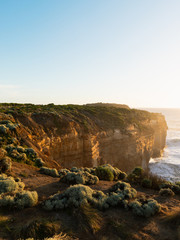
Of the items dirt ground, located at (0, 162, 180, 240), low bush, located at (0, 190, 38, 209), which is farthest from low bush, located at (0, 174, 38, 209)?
dirt ground, located at (0, 162, 180, 240)

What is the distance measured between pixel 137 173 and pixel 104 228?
24.6 feet

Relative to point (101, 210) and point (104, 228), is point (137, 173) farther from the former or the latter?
point (104, 228)

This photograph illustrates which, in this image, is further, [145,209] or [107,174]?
[107,174]

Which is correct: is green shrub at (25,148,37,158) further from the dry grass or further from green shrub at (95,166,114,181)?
→ the dry grass

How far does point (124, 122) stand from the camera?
3200cm

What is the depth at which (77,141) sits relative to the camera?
22.5 m

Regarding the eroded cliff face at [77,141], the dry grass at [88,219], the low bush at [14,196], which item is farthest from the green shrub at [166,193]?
the eroded cliff face at [77,141]

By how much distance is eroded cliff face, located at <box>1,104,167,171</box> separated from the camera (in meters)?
18.1

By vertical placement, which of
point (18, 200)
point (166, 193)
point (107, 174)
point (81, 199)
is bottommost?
point (166, 193)

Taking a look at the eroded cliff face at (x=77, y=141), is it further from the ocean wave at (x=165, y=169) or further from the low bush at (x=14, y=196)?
the low bush at (x=14, y=196)

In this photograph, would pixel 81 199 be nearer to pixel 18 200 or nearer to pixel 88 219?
pixel 88 219

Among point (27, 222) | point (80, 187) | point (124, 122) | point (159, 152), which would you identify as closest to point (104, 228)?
point (80, 187)

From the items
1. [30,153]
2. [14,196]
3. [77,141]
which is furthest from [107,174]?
[77,141]

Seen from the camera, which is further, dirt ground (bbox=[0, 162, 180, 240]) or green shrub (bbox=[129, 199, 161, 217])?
green shrub (bbox=[129, 199, 161, 217])
